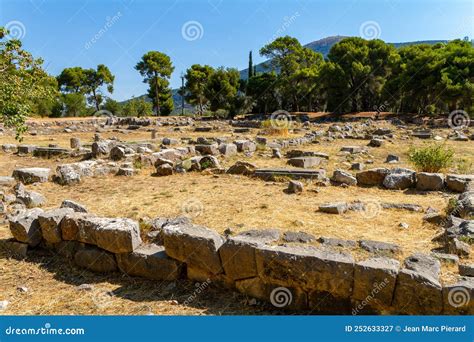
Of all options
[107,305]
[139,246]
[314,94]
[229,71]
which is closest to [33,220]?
[139,246]

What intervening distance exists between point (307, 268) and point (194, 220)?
3.03 m

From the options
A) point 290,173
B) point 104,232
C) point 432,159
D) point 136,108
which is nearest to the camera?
point 104,232

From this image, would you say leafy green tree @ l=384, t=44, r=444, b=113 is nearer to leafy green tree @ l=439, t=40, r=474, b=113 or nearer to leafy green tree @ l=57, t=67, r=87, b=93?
leafy green tree @ l=439, t=40, r=474, b=113

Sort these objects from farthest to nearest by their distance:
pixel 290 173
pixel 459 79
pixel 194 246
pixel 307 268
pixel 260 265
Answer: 1. pixel 459 79
2. pixel 290 173
3. pixel 194 246
4. pixel 260 265
5. pixel 307 268

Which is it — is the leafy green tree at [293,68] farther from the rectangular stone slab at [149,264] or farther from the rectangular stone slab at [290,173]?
the rectangular stone slab at [149,264]

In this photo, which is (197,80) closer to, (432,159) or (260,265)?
(432,159)

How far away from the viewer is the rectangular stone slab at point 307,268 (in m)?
3.96

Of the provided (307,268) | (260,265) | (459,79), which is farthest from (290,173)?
(459,79)

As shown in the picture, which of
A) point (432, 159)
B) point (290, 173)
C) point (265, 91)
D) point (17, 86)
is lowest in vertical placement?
point (290, 173)

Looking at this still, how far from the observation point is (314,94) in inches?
1686

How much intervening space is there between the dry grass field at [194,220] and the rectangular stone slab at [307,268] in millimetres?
407

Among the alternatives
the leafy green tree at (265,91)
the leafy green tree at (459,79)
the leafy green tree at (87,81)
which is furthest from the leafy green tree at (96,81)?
the leafy green tree at (459,79)

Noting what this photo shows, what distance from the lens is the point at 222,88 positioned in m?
45.2

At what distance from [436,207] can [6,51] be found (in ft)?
28.7
